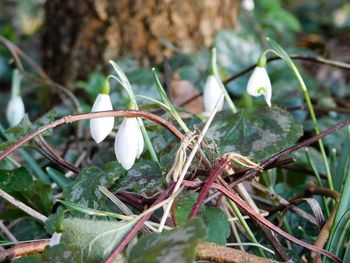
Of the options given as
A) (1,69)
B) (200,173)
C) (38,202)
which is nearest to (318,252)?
(200,173)

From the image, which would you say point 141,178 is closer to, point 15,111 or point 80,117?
point 80,117

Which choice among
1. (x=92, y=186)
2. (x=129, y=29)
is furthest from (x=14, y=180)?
(x=129, y=29)

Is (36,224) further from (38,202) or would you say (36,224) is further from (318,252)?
(318,252)

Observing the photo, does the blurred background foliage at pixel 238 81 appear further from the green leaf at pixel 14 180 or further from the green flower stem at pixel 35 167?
the green flower stem at pixel 35 167

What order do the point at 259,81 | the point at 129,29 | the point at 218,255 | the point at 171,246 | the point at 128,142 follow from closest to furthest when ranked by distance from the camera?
the point at 171,246
the point at 218,255
the point at 128,142
the point at 259,81
the point at 129,29

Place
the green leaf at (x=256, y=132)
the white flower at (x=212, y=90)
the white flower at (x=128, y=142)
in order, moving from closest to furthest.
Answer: the white flower at (x=128, y=142) → the green leaf at (x=256, y=132) → the white flower at (x=212, y=90)

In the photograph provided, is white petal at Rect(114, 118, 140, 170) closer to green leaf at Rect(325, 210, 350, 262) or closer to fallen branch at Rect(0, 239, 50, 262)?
fallen branch at Rect(0, 239, 50, 262)

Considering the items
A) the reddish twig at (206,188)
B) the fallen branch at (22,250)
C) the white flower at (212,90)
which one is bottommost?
the fallen branch at (22,250)

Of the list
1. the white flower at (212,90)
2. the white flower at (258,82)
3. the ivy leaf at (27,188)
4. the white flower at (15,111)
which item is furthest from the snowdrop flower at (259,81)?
the white flower at (15,111)
